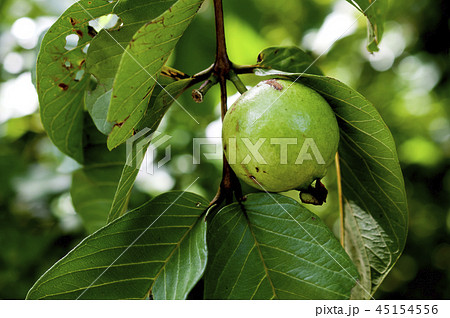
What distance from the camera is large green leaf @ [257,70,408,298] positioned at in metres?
0.78

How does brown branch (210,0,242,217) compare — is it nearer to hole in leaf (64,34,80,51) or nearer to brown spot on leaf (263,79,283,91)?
brown spot on leaf (263,79,283,91)

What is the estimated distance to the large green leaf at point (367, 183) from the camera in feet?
2.57

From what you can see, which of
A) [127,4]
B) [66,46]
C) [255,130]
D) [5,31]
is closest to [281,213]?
[255,130]

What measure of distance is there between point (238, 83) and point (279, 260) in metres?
0.37

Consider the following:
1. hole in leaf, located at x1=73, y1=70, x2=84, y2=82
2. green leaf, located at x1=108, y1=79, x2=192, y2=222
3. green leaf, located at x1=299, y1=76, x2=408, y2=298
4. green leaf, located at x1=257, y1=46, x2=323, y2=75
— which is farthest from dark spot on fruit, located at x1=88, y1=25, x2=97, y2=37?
green leaf, located at x1=299, y1=76, x2=408, y2=298

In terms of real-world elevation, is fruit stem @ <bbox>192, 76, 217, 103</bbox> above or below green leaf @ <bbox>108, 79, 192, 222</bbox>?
above

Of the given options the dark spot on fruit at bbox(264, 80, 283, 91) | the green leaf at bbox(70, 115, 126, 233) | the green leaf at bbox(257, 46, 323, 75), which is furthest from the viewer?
the green leaf at bbox(70, 115, 126, 233)

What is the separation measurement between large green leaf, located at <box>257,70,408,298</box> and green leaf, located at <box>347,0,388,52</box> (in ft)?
0.53

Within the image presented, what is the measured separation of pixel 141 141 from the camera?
84 cm

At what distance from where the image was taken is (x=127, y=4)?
0.78 meters

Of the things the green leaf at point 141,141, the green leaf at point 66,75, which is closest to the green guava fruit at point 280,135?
the green leaf at point 141,141

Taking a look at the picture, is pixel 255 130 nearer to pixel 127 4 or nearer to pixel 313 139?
pixel 313 139
